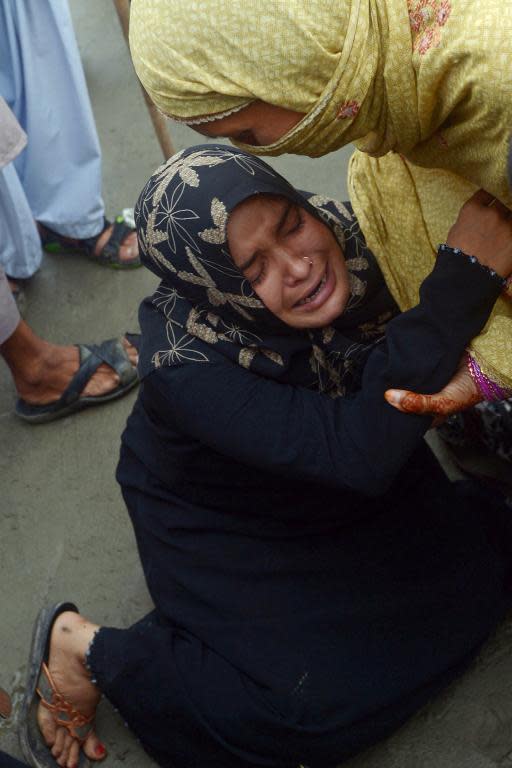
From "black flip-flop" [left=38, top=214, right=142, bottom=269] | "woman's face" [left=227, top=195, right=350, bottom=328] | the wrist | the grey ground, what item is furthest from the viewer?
"black flip-flop" [left=38, top=214, right=142, bottom=269]

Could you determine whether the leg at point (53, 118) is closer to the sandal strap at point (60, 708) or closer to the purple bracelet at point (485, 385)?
the sandal strap at point (60, 708)

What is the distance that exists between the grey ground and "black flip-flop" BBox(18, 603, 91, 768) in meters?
0.10

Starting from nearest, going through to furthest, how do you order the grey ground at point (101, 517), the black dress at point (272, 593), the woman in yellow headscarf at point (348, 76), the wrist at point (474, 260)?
Result: the woman in yellow headscarf at point (348, 76) < the wrist at point (474, 260) < the black dress at point (272, 593) < the grey ground at point (101, 517)

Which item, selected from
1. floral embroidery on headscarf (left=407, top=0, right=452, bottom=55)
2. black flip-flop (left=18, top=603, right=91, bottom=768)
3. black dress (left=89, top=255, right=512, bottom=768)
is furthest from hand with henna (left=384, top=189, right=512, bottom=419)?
black flip-flop (left=18, top=603, right=91, bottom=768)

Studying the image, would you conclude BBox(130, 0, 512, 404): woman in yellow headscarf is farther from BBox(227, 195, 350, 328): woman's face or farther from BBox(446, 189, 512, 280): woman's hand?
BBox(227, 195, 350, 328): woman's face

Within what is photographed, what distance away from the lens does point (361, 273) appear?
209 centimetres

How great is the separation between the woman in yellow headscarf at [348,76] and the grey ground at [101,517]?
0.89 meters

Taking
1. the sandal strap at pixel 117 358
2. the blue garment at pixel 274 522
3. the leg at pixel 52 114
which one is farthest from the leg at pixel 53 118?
the blue garment at pixel 274 522

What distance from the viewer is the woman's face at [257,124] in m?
1.58

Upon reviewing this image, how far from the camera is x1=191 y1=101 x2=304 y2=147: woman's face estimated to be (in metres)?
1.58

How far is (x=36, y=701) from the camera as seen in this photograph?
7.54 feet

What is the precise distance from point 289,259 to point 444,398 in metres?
0.40

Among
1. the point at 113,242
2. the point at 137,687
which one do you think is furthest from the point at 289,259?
the point at 113,242

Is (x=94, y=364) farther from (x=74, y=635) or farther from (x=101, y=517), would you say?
(x=74, y=635)
